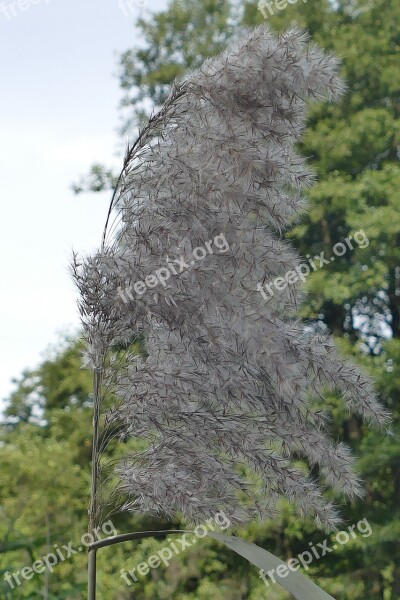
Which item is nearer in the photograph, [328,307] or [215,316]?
[215,316]

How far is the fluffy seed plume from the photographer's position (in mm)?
2162

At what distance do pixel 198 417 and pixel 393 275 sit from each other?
27.7 ft

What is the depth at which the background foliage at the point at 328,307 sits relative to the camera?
30.1 feet

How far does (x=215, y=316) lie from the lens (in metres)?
2.18

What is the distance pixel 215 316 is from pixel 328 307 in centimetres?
867

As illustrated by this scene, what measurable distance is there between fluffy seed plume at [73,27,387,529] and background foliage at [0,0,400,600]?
639 centimetres

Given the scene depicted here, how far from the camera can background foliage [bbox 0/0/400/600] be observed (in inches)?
362

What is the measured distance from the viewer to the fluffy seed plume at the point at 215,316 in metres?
2.16

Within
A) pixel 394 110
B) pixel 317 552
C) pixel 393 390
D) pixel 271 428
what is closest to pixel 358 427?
pixel 393 390

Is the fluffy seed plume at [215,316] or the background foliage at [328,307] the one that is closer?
the fluffy seed plume at [215,316]

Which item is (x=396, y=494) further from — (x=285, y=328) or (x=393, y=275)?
(x=285, y=328)

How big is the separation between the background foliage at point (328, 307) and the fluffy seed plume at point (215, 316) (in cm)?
639

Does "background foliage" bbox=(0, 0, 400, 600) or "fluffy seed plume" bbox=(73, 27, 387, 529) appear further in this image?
"background foliage" bbox=(0, 0, 400, 600)

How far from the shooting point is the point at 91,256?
7.35 ft
